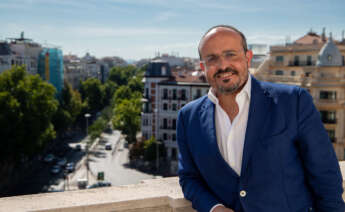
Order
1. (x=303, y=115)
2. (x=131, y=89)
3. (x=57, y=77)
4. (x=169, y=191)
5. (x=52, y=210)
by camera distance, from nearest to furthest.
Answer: (x=303, y=115)
(x=52, y=210)
(x=169, y=191)
(x=57, y=77)
(x=131, y=89)

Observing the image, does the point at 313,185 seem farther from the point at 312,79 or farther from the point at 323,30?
the point at 323,30

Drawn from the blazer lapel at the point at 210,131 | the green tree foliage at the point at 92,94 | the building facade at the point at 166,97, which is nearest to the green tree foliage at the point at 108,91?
the green tree foliage at the point at 92,94

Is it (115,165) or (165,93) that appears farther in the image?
(115,165)

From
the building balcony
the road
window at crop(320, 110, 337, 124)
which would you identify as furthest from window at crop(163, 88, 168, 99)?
window at crop(320, 110, 337, 124)

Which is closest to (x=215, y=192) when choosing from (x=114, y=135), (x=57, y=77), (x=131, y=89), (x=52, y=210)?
(x=52, y=210)

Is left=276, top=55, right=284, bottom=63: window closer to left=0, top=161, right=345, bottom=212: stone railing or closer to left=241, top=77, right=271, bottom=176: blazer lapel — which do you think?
left=0, top=161, right=345, bottom=212: stone railing

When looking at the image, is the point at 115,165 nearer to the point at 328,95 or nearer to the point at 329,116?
the point at 329,116

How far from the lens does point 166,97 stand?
4484 cm

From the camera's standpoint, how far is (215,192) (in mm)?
3271

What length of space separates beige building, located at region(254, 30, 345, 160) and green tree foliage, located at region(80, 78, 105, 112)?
49392 mm

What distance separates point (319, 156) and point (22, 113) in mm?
31840

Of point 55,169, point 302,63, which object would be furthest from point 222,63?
point 55,169

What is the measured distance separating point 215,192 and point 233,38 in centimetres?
132

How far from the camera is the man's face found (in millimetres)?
3057
